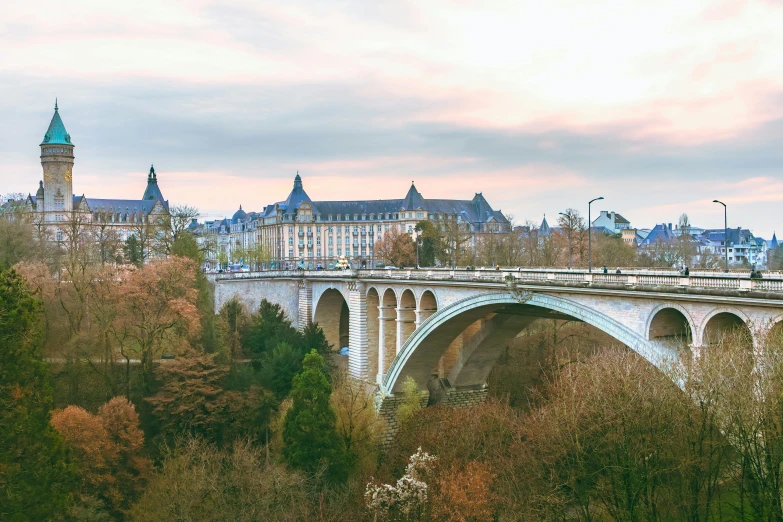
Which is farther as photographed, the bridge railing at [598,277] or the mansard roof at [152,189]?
the mansard roof at [152,189]

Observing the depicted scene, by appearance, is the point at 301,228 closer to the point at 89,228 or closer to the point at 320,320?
the point at 89,228

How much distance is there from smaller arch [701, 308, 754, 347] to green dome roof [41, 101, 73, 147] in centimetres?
11371

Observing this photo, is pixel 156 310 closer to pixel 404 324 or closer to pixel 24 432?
pixel 404 324

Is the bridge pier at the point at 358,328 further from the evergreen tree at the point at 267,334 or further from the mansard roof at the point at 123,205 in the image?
the mansard roof at the point at 123,205

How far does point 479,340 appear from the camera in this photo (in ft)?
155

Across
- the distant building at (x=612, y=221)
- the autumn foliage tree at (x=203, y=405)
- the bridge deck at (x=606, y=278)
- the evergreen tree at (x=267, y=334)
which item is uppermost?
the distant building at (x=612, y=221)

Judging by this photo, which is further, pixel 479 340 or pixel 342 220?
pixel 342 220

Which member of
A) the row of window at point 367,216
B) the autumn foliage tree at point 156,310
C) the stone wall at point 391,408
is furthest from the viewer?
the row of window at point 367,216

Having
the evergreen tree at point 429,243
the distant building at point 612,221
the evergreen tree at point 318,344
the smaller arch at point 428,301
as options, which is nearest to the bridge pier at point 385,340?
the smaller arch at point 428,301

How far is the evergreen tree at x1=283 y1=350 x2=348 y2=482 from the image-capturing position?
38.9 metres

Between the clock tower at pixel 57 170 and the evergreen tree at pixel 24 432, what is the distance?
312ft

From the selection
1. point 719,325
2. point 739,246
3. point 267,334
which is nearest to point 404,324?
point 267,334

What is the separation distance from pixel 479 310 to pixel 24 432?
22.0 metres

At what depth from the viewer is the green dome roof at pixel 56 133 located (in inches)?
4628
